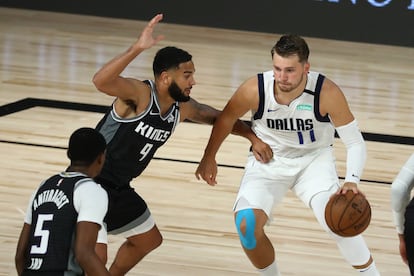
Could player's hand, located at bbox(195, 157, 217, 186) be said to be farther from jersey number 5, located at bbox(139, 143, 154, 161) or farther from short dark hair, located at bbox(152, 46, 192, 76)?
short dark hair, located at bbox(152, 46, 192, 76)

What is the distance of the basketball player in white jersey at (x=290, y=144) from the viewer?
15.5 ft

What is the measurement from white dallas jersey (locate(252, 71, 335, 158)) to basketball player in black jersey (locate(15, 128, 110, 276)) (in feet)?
4.52

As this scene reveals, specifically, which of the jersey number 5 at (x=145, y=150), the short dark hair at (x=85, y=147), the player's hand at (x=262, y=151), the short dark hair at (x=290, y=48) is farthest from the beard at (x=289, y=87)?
the short dark hair at (x=85, y=147)

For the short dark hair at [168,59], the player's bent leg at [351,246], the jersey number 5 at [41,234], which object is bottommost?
the player's bent leg at [351,246]

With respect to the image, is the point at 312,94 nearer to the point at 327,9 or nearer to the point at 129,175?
the point at 129,175

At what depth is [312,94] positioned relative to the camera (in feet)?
16.1

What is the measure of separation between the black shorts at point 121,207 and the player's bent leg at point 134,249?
12cm

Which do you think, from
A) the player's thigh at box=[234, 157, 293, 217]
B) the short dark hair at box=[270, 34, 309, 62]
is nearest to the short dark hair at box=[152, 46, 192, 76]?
the short dark hair at box=[270, 34, 309, 62]

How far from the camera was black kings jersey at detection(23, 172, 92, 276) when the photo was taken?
3.67 metres

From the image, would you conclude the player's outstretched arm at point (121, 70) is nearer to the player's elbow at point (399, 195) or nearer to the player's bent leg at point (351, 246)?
the player's bent leg at point (351, 246)

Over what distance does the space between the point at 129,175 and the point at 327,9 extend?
10297 mm

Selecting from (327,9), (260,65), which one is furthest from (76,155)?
(327,9)

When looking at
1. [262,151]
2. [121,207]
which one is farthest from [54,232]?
[262,151]

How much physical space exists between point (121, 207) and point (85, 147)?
3.14 feet
